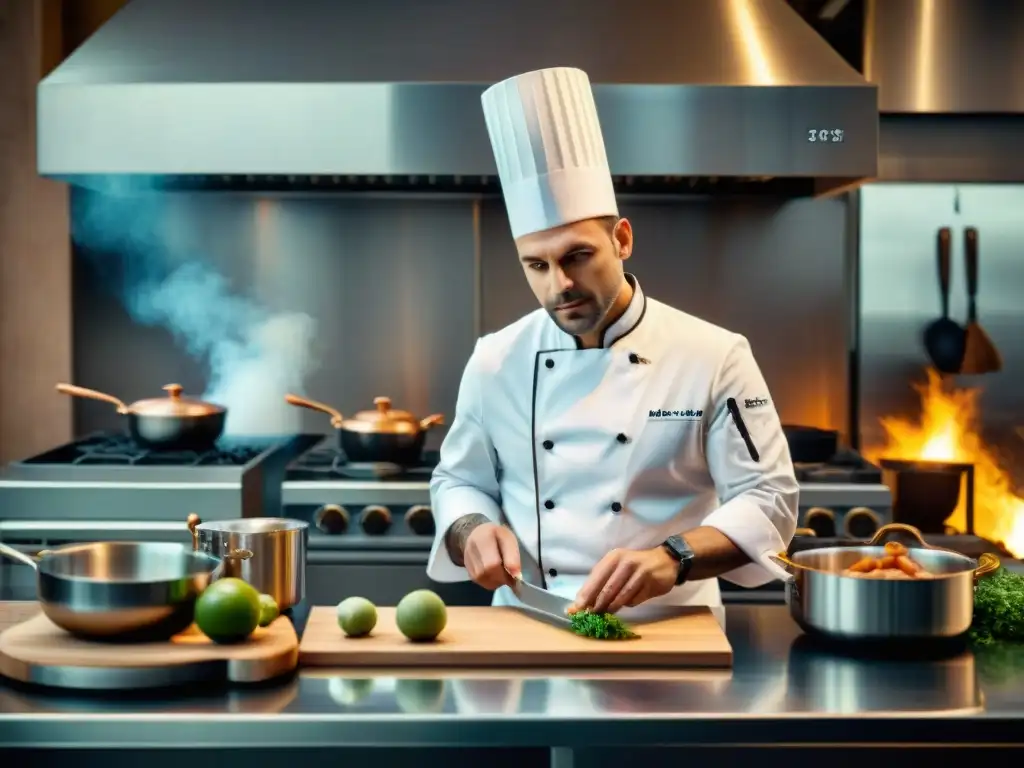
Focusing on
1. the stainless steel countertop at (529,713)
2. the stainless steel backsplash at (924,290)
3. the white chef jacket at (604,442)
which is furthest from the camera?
the stainless steel backsplash at (924,290)

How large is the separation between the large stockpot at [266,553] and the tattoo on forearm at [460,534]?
294mm

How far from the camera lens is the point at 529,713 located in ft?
5.33

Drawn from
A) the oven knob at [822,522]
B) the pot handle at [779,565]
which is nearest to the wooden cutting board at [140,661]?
the pot handle at [779,565]

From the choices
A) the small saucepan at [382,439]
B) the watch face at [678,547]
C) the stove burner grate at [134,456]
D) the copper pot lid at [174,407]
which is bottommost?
the watch face at [678,547]

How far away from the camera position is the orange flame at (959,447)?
3883 millimetres

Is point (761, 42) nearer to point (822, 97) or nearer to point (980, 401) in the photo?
point (822, 97)

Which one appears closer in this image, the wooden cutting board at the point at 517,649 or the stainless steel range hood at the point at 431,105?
the wooden cutting board at the point at 517,649

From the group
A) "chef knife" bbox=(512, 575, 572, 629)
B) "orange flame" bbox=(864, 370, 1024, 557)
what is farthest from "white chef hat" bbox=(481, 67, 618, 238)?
"orange flame" bbox=(864, 370, 1024, 557)

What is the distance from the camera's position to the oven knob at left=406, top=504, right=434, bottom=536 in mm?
3309

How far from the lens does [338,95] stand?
320 cm

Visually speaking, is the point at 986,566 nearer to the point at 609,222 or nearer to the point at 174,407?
the point at 609,222

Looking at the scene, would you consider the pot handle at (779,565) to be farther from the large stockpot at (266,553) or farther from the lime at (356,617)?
the large stockpot at (266,553)

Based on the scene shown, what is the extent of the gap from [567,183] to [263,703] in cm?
106

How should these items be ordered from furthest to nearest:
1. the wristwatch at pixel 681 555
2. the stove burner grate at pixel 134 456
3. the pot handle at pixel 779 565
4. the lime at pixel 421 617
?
the stove burner grate at pixel 134 456, the wristwatch at pixel 681 555, the pot handle at pixel 779 565, the lime at pixel 421 617
